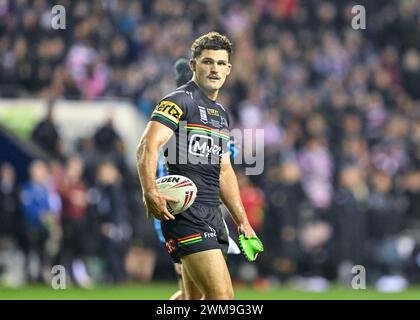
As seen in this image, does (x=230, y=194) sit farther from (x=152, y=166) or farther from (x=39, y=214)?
(x=39, y=214)

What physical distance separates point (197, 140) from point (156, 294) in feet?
22.7

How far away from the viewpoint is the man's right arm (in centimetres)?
735

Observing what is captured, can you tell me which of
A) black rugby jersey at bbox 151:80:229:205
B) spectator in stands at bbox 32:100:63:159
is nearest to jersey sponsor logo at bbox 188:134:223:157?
black rugby jersey at bbox 151:80:229:205

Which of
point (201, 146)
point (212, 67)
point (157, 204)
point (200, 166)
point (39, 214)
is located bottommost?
point (39, 214)

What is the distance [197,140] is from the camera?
314 inches

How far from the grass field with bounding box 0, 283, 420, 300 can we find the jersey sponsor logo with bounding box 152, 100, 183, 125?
6.11 meters

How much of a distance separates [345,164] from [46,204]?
5.35m

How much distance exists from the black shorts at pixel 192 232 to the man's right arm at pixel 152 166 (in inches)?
11.3

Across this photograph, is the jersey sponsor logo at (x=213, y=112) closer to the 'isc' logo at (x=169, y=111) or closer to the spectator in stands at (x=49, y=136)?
the 'isc' logo at (x=169, y=111)

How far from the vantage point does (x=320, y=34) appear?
21.8m

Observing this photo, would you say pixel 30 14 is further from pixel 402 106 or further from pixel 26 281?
pixel 402 106

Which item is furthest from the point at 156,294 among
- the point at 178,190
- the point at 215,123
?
the point at 178,190

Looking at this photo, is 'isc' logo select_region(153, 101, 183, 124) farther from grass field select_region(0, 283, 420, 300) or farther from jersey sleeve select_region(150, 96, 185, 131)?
grass field select_region(0, 283, 420, 300)
